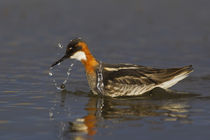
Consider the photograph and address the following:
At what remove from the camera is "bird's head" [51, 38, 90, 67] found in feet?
43.4

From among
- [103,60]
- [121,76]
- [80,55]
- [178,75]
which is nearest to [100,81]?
[121,76]

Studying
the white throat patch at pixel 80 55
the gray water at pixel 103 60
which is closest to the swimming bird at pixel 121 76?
the white throat patch at pixel 80 55

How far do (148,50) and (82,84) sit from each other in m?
3.56

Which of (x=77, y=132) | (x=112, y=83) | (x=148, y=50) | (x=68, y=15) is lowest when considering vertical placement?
(x=77, y=132)

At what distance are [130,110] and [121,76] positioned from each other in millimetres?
1971

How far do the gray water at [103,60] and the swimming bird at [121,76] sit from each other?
Answer: 0.26 m

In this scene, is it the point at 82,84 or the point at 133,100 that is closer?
the point at 133,100

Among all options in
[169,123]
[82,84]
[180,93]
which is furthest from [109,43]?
[169,123]

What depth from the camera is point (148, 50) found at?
16875mm

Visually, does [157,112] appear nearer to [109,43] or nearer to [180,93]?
[180,93]

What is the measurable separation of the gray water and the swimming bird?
260mm

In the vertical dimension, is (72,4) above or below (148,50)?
above

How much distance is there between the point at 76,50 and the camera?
13.3 meters

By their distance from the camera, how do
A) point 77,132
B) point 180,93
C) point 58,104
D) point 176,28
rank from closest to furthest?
1. point 77,132
2. point 58,104
3. point 180,93
4. point 176,28
